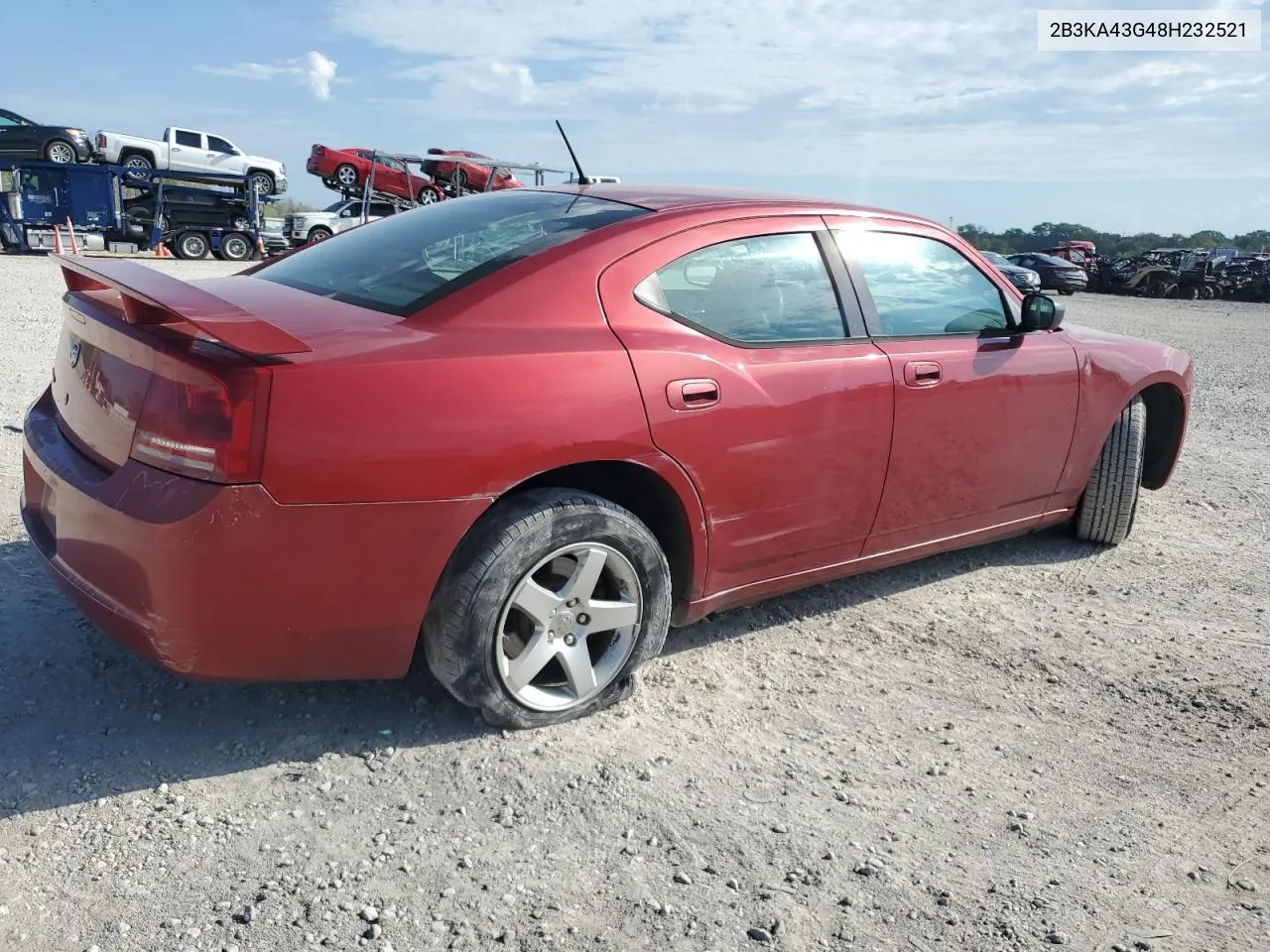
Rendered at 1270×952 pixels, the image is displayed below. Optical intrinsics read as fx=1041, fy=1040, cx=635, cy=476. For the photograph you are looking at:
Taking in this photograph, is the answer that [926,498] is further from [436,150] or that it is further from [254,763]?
[436,150]

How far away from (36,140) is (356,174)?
304 inches

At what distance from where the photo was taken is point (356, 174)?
2878 cm

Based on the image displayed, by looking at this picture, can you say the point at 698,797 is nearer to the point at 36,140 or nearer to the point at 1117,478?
the point at 1117,478

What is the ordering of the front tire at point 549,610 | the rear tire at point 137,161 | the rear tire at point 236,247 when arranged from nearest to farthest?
the front tire at point 549,610
the rear tire at point 236,247
the rear tire at point 137,161

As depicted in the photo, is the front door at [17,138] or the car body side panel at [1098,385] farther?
the front door at [17,138]

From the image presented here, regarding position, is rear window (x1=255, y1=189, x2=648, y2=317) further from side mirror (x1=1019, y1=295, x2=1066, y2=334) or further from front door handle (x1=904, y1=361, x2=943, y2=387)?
side mirror (x1=1019, y1=295, x2=1066, y2=334)

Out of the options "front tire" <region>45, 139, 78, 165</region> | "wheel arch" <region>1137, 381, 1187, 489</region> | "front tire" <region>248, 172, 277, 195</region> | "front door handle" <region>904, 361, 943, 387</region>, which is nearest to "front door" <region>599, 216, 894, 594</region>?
"front door handle" <region>904, 361, 943, 387</region>

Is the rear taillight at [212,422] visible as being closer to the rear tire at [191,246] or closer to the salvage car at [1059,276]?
the rear tire at [191,246]

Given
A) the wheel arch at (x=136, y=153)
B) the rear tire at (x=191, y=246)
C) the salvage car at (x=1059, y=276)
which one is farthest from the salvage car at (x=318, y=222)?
the salvage car at (x=1059, y=276)

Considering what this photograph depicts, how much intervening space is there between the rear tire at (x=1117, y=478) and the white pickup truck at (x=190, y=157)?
2473 centimetres

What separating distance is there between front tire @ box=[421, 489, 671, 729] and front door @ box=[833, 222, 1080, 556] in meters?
1.09

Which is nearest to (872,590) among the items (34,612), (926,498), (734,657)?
(926,498)

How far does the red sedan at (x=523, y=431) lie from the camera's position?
95.9 inches

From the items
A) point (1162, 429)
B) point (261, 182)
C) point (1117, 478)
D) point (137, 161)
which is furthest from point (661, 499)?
point (137, 161)
